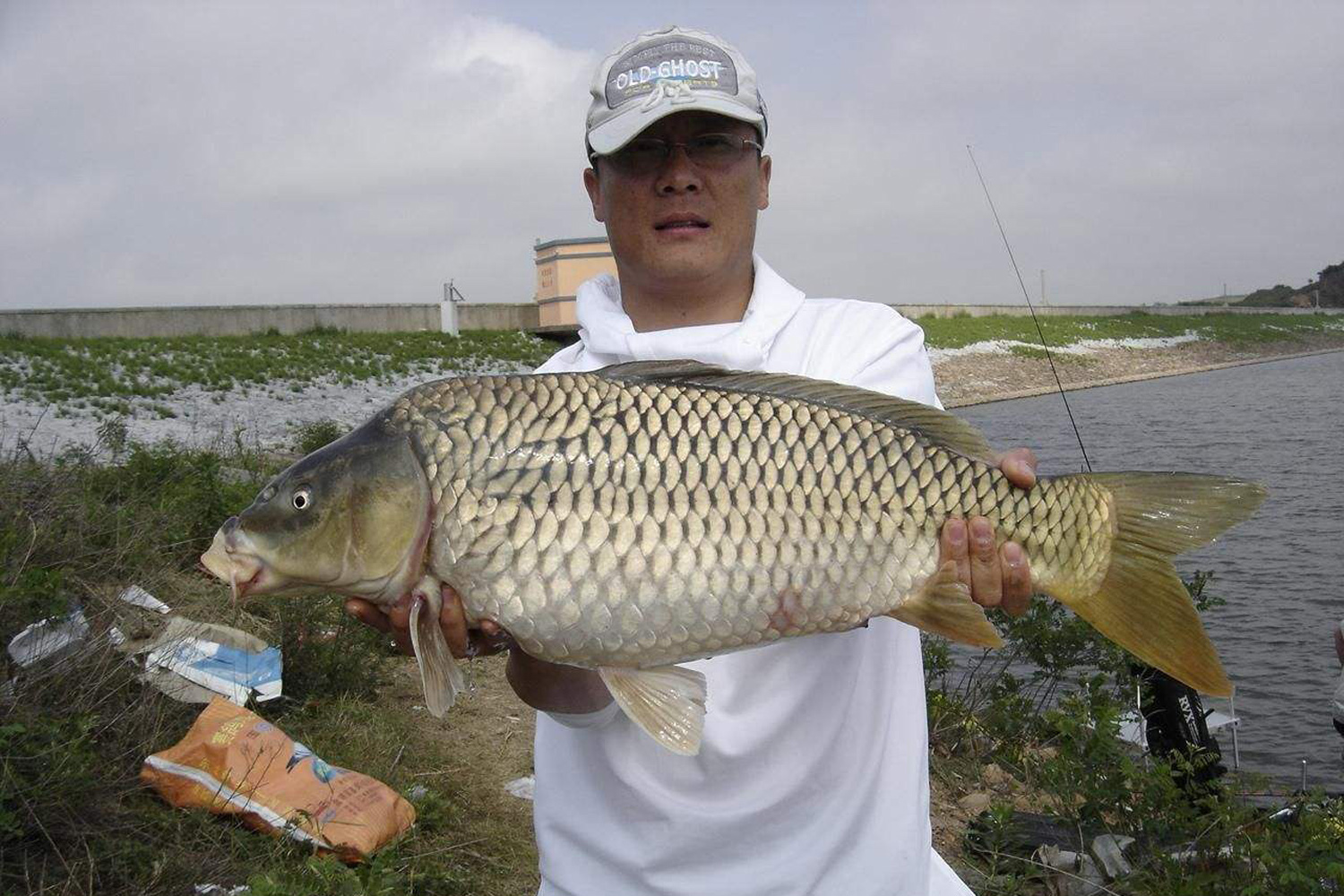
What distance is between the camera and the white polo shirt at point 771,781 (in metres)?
1.66

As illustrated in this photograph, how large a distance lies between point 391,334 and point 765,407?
23520mm

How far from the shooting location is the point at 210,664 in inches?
152

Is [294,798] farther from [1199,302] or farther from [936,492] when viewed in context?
[1199,302]

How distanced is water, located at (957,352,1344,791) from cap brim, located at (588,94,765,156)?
158 inches

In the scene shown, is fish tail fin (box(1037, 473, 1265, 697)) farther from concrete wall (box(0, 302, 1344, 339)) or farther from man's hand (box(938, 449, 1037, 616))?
concrete wall (box(0, 302, 1344, 339))

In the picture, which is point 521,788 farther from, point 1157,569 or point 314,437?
point 314,437

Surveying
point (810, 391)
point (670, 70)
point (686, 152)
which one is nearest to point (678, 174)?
point (686, 152)

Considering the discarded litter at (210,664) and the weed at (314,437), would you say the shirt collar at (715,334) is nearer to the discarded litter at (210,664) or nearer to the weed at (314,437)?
the discarded litter at (210,664)

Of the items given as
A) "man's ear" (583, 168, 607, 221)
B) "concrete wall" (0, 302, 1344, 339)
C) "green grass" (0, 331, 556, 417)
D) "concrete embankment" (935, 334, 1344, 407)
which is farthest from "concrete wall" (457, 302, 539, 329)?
"man's ear" (583, 168, 607, 221)

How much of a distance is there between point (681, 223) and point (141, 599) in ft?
10.2

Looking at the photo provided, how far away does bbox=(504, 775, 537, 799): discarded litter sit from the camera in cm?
385

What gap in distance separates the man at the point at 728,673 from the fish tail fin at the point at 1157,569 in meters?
0.14

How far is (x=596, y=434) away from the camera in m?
1.71

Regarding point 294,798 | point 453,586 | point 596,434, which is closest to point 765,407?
point 596,434
